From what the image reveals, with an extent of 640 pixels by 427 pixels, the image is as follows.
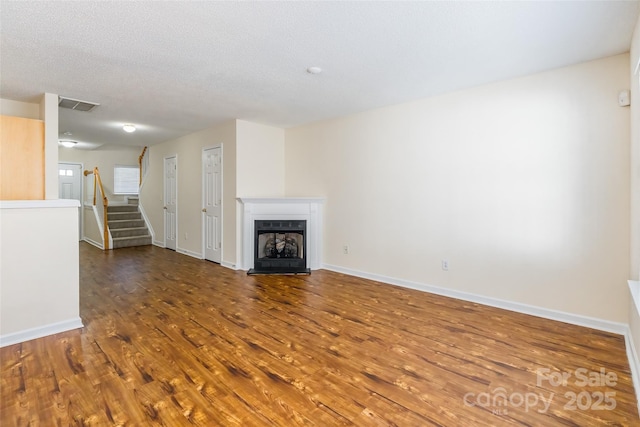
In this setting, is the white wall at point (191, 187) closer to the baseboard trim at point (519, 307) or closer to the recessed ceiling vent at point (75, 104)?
the recessed ceiling vent at point (75, 104)

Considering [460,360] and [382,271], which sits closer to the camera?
[460,360]

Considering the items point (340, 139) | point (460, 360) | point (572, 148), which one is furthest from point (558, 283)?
point (340, 139)

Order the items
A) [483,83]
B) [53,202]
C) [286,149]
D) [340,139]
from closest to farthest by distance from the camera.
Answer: [53,202] < [483,83] < [340,139] < [286,149]

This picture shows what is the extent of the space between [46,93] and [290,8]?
3207 millimetres

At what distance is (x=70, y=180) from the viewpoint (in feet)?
26.1

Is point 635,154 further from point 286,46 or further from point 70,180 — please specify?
point 70,180

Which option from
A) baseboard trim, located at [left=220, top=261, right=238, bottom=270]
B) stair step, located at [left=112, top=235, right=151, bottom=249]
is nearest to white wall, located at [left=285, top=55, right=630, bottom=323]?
baseboard trim, located at [left=220, top=261, right=238, bottom=270]

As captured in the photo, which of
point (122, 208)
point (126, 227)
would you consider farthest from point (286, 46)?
point (122, 208)

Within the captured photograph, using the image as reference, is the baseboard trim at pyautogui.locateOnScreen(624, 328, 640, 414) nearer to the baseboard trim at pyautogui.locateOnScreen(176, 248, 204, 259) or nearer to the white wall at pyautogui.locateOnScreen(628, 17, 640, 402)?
the white wall at pyautogui.locateOnScreen(628, 17, 640, 402)

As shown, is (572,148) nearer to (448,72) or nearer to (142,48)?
(448,72)

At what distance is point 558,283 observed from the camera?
2.92 metres

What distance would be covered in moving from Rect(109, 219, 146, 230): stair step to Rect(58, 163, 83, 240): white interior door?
4.19ft

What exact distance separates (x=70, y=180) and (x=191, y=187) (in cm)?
435

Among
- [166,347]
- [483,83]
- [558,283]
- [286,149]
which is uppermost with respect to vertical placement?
[483,83]
